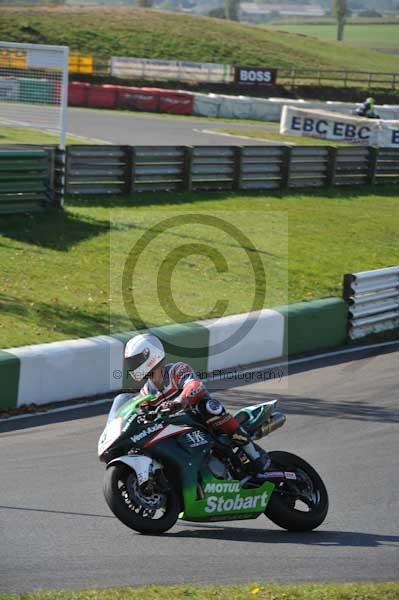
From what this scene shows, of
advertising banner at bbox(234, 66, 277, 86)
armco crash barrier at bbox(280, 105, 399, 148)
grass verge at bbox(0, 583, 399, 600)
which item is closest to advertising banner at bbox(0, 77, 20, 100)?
grass verge at bbox(0, 583, 399, 600)

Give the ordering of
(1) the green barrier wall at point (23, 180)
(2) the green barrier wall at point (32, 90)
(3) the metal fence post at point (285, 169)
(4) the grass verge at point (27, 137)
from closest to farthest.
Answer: (1) the green barrier wall at point (23, 180), (2) the green barrier wall at point (32, 90), (3) the metal fence post at point (285, 169), (4) the grass verge at point (27, 137)

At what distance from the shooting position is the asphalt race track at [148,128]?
34719mm

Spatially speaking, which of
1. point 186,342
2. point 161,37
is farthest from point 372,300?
point 161,37

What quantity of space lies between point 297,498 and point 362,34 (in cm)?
11489

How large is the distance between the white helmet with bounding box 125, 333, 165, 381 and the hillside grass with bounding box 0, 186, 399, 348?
4.98 m

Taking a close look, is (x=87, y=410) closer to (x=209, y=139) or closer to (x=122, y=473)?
(x=122, y=473)

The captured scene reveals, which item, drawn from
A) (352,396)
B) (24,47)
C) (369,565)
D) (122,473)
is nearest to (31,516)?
(122,473)

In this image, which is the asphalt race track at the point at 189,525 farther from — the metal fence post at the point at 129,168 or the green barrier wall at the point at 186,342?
the metal fence post at the point at 129,168

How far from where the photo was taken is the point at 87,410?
11453 mm

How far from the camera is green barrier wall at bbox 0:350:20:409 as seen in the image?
436 inches

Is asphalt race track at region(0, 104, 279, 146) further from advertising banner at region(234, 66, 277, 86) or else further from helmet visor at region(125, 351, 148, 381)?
helmet visor at region(125, 351, 148, 381)

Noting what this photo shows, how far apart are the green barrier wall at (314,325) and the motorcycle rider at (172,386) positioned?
6.45m

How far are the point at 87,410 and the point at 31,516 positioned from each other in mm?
3467

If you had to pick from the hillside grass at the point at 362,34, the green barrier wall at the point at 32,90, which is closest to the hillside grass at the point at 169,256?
the green barrier wall at the point at 32,90
